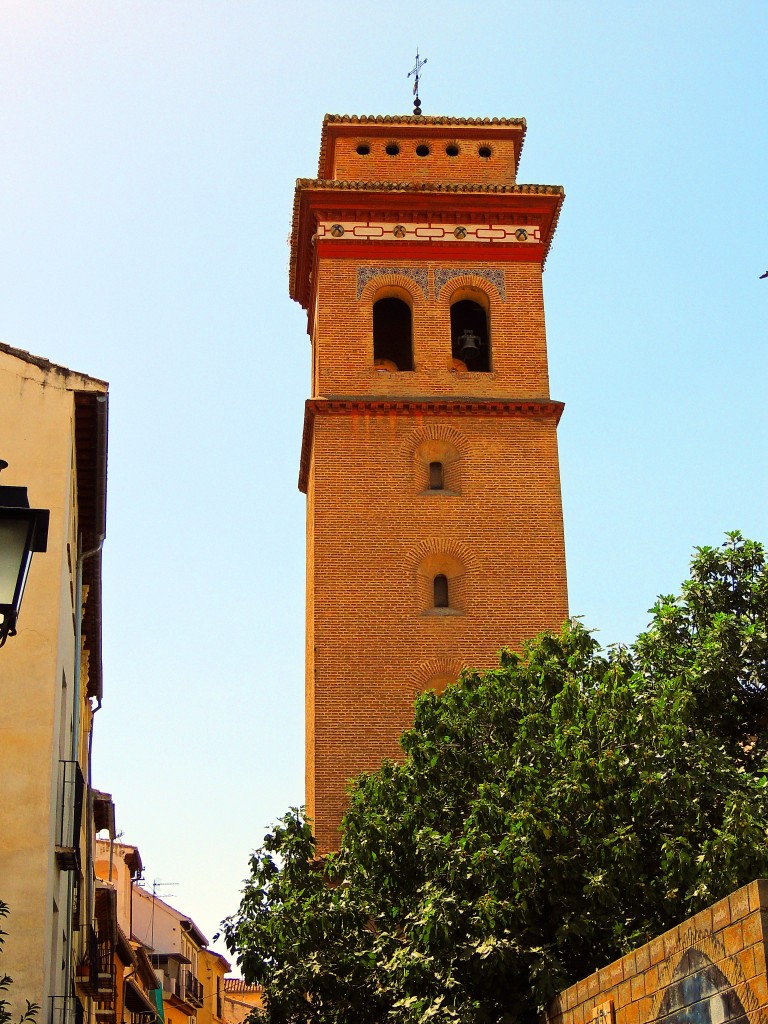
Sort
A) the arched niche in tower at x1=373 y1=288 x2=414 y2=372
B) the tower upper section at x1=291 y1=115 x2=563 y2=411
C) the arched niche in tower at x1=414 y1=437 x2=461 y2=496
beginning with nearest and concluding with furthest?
the arched niche in tower at x1=414 y1=437 x2=461 y2=496 < the tower upper section at x1=291 y1=115 x2=563 y2=411 < the arched niche in tower at x1=373 y1=288 x2=414 y2=372

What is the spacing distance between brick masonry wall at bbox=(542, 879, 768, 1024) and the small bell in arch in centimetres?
2059

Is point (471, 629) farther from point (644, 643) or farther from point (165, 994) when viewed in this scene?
point (165, 994)

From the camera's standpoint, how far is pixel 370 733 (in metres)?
26.2

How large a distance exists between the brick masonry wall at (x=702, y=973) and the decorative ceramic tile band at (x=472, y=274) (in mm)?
21657

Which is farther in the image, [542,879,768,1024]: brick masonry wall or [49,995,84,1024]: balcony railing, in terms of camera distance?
[49,995,84,1024]: balcony railing

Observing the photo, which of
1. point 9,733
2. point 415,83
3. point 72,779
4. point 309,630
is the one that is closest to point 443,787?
point 72,779

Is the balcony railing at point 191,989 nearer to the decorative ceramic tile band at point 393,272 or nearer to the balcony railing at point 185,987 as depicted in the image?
the balcony railing at point 185,987

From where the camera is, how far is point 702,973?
318 inches

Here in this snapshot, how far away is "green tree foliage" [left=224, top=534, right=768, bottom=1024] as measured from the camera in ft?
49.9

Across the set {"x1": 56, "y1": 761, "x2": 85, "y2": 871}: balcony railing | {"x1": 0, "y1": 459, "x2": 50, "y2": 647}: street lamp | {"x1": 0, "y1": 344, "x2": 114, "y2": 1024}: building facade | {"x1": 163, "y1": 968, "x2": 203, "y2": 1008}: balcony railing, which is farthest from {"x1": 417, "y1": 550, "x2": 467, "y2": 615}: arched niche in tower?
{"x1": 163, "y1": 968, "x2": 203, "y2": 1008}: balcony railing

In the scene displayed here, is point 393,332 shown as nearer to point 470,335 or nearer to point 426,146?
point 470,335

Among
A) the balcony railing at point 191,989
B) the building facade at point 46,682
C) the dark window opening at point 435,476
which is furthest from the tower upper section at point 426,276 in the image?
the balcony railing at point 191,989

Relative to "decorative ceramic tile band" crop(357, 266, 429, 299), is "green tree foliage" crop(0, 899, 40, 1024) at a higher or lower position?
lower

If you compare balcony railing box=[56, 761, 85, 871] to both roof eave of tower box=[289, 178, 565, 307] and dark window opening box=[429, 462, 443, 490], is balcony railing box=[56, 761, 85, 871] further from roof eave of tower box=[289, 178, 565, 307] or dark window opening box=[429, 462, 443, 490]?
roof eave of tower box=[289, 178, 565, 307]
